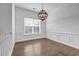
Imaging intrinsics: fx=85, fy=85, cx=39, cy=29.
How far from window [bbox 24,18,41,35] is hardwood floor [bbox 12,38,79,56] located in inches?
10.4

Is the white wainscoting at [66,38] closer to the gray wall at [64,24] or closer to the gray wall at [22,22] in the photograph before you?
the gray wall at [64,24]

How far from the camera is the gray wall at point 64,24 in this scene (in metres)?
2.09

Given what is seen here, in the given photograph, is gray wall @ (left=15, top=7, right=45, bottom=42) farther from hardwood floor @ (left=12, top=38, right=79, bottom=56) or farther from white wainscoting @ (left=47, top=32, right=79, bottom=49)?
white wainscoting @ (left=47, top=32, right=79, bottom=49)

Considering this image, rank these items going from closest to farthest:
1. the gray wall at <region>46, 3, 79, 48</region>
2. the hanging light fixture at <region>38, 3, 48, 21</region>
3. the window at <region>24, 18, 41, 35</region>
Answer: the hanging light fixture at <region>38, 3, 48, 21</region>, the window at <region>24, 18, 41, 35</region>, the gray wall at <region>46, 3, 79, 48</region>

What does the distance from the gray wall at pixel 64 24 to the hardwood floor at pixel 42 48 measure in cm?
16

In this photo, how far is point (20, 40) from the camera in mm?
2227

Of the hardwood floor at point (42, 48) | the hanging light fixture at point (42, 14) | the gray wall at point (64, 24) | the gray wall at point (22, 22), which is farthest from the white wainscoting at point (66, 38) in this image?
the hanging light fixture at point (42, 14)

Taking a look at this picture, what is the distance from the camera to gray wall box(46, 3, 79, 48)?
6.86 feet

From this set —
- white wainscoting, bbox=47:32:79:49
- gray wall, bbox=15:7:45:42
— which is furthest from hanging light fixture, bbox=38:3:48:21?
white wainscoting, bbox=47:32:79:49

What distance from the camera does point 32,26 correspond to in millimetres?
1980

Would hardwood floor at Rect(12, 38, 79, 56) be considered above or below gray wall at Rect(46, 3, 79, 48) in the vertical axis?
below

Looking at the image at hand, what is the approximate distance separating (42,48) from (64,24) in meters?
0.91

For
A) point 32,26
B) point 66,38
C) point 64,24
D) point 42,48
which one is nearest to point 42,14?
point 32,26

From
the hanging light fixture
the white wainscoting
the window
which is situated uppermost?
the hanging light fixture
